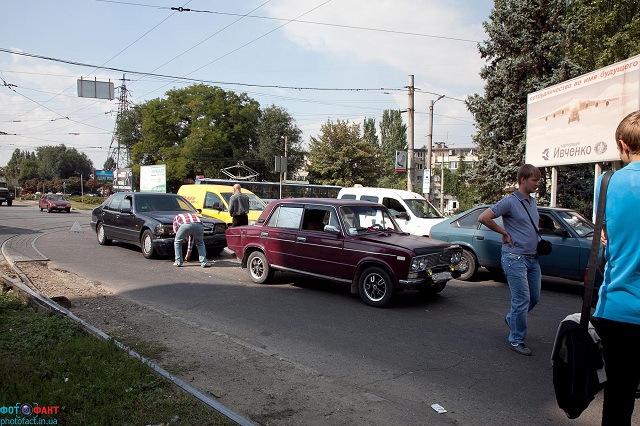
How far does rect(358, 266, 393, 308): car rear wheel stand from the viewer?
7.31 m

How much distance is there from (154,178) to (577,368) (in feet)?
→ 110

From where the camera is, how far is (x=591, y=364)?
249 centimetres

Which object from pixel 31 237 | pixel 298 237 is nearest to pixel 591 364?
pixel 298 237

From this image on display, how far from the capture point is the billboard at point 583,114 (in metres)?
12.6

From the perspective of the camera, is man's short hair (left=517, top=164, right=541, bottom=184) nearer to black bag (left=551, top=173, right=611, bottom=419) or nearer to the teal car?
black bag (left=551, top=173, right=611, bottom=419)

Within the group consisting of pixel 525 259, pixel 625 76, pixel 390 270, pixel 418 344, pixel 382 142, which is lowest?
pixel 418 344

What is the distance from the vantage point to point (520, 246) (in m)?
5.28

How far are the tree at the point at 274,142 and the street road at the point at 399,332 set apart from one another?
50094 mm

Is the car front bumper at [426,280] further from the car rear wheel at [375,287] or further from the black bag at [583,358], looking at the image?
the black bag at [583,358]

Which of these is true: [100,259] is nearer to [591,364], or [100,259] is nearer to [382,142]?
[591,364]

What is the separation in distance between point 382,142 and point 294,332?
2909 inches

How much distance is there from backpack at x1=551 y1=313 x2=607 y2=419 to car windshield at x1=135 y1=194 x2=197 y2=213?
12077 mm

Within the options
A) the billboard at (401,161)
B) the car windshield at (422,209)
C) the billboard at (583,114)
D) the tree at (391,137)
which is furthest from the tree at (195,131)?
the billboard at (583,114)

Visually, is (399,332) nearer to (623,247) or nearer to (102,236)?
(623,247)
